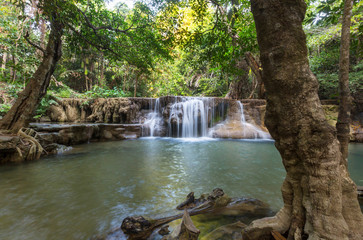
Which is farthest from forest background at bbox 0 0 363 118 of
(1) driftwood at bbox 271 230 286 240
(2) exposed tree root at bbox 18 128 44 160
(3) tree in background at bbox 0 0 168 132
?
(2) exposed tree root at bbox 18 128 44 160

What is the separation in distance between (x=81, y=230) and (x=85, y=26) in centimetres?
574

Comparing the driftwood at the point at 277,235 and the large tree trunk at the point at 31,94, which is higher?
the large tree trunk at the point at 31,94

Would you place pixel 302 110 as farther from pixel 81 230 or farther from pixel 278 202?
pixel 81 230

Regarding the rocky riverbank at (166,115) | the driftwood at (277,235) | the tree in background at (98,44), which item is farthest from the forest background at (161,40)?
the driftwood at (277,235)

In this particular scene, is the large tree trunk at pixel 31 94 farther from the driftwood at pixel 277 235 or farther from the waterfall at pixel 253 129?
the waterfall at pixel 253 129

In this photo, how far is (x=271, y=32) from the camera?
5.41 feet

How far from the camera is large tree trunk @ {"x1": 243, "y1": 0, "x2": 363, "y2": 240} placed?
1.49m

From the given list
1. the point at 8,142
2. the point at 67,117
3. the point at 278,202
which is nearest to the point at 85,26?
the point at 8,142

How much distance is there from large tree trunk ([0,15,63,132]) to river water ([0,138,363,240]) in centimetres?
186

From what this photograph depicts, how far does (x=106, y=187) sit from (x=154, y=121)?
10328 millimetres

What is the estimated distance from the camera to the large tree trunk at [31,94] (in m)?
6.40

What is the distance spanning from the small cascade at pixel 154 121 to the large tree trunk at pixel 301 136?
1172cm

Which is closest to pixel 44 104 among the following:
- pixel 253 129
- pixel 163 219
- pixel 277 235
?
pixel 163 219

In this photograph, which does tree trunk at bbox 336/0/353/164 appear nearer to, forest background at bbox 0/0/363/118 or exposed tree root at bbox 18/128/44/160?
forest background at bbox 0/0/363/118
